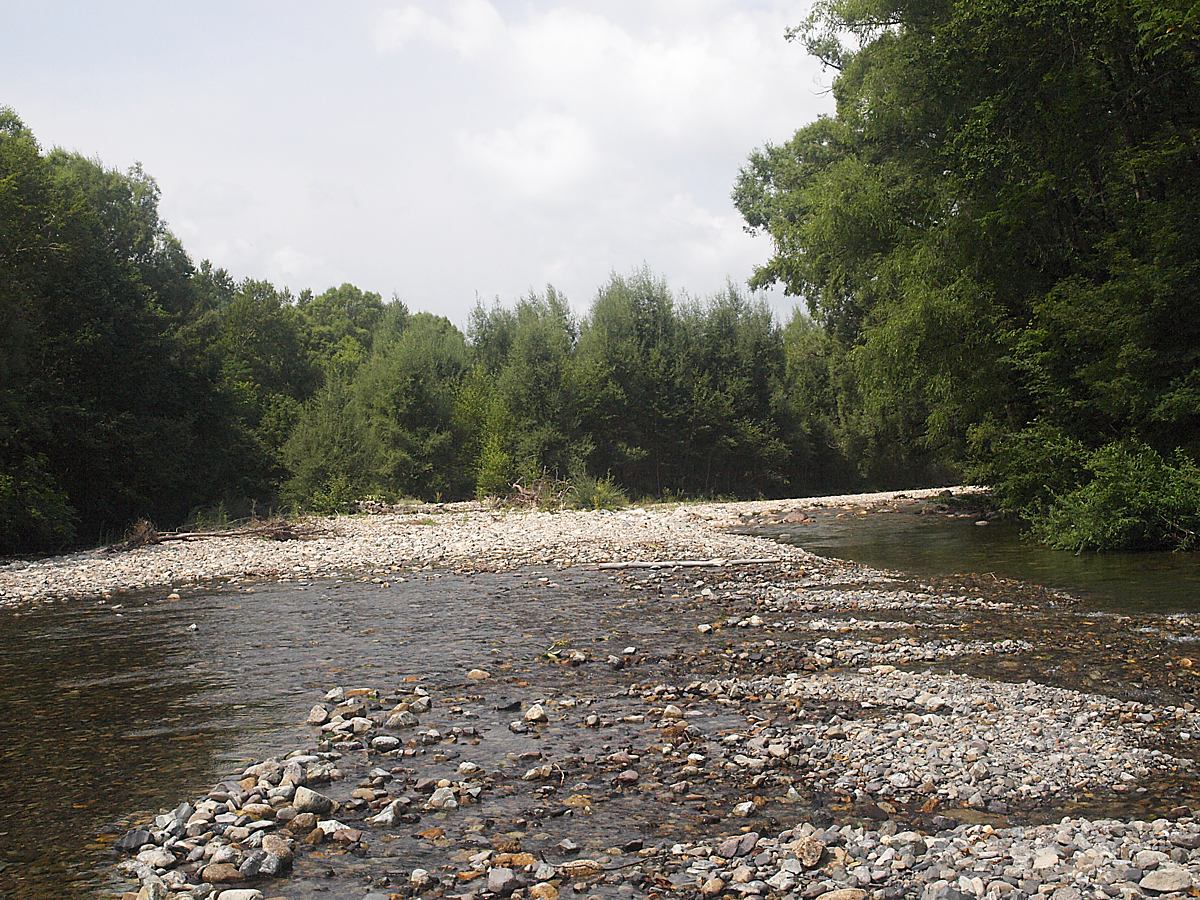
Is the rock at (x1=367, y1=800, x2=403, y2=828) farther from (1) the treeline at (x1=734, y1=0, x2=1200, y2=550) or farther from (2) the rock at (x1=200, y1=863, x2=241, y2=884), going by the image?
(1) the treeline at (x1=734, y1=0, x2=1200, y2=550)

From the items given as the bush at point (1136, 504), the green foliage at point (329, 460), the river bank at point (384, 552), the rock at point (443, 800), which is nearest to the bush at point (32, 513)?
the river bank at point (384, 552)

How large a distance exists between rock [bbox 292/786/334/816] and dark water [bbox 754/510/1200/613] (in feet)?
29.2

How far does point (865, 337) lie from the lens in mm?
23656

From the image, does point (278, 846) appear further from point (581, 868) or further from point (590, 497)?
point (590, 497)

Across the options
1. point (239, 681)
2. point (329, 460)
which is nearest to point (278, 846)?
point (239, 681)

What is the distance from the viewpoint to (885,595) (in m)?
11.6

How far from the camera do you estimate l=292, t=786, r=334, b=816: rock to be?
492 cm

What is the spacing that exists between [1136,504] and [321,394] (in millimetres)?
33350

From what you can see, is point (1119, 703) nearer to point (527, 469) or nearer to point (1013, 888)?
point (1013, 888)

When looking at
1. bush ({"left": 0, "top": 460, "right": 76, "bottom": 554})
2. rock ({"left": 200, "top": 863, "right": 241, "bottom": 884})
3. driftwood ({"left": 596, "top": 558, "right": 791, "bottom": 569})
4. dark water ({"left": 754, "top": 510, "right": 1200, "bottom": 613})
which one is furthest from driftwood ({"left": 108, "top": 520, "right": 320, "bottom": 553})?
rock ({"left": 200, "top": 863, "right": 241, "bottom": 884})

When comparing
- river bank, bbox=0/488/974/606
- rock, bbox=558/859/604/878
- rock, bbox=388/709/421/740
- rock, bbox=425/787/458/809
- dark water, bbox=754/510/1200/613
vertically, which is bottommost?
rock, bbox=558/859/604/878

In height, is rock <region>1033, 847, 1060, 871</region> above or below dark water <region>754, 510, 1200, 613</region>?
below

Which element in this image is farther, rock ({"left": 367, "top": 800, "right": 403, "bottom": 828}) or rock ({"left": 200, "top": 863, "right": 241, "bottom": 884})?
rock ({"left": 367, "top": 800, "right": 403, "bottom": 828})

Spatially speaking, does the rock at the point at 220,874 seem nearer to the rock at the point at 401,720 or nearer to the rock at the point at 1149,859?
the rock at the point at 401,720
